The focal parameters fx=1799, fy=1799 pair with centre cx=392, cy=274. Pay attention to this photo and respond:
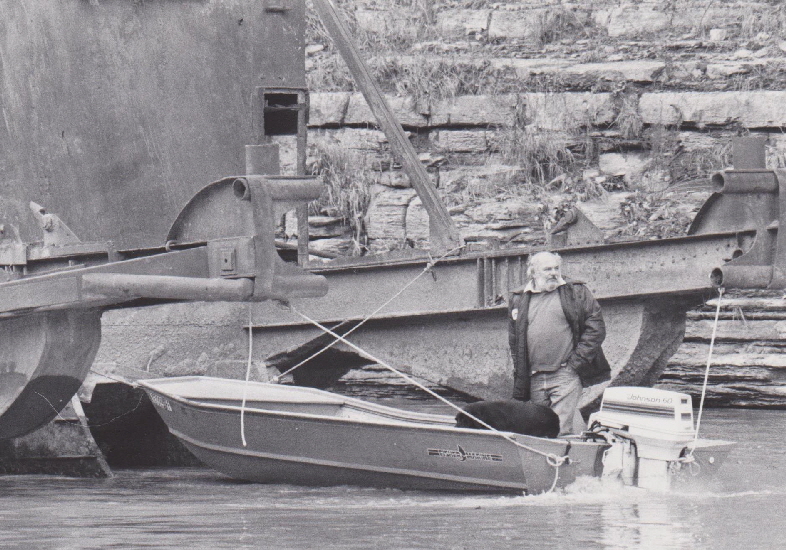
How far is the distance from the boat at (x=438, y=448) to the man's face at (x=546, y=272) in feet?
2.83

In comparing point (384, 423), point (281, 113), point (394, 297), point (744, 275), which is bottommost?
point (384, 423)

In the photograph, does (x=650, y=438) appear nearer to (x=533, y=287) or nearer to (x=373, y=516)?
(x=533, y=287)

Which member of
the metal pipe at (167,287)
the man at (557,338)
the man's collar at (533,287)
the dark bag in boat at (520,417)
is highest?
the metal pipe at (167,287)

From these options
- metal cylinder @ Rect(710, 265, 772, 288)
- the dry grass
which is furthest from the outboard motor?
Result: the dry grass

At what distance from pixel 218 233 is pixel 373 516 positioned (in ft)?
6.48

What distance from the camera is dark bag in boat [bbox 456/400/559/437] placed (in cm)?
1146

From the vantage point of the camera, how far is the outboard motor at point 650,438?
1148cm

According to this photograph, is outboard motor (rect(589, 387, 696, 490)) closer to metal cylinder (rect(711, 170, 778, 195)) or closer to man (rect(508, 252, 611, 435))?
man (rect(508, 252, 611, 435))

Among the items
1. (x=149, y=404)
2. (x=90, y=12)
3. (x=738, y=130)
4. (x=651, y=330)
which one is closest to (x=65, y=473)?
(x=149, y=404)

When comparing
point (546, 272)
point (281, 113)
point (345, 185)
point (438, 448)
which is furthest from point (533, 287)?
point (345, 185)

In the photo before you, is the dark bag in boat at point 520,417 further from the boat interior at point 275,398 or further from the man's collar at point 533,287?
the boat interior at point 275,398

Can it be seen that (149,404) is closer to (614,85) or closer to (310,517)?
(310,517)

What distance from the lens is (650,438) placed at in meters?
11.5

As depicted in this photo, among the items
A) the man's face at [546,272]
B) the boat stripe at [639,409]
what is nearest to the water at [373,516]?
the boat stripe at [639,409]
